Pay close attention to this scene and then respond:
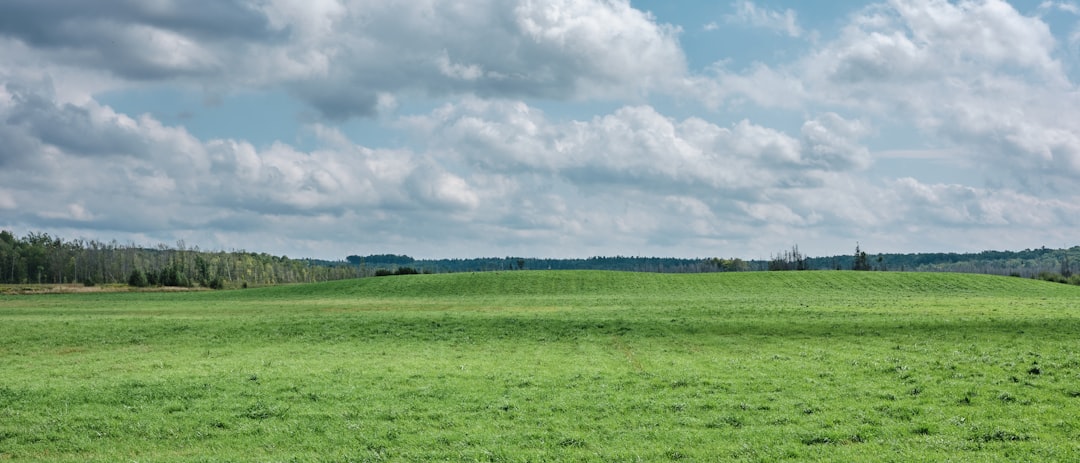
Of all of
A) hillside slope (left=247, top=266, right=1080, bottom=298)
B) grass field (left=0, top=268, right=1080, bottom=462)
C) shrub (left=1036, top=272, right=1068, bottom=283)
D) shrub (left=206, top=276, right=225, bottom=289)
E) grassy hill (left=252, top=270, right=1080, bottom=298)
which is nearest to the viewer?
grass field (left=0, top=268, right=1080, bottom=462)

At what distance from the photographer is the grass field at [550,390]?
18.7m

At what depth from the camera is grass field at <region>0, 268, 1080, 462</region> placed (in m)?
18.7

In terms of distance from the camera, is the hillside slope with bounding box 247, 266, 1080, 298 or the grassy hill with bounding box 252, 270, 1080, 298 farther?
the grassy hill with bounding box 252, 270, 1080, 298

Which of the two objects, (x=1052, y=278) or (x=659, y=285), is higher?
(x=1052, y=278)

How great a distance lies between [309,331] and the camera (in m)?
49.0

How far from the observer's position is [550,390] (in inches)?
1016

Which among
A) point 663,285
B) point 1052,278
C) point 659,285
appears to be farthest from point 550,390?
point 1052,278

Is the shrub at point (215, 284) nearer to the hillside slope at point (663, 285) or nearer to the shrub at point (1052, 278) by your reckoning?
the hillside slope at point (663, 285)

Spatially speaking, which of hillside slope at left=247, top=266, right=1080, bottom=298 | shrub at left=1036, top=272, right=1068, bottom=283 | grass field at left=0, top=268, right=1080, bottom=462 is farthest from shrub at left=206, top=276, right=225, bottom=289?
shrub at left=1036, top=272, right=1068, bottom=283

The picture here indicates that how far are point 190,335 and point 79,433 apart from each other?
27.5m

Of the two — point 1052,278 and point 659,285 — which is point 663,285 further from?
point 1052,278

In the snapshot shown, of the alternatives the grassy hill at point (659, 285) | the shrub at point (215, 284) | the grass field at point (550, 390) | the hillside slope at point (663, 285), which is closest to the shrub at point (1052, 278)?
the grassy hill at point (659, 285)

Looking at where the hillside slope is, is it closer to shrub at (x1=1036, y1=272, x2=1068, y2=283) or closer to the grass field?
shrub at (x1=1036, y1=272, x2=1068, y2=283)

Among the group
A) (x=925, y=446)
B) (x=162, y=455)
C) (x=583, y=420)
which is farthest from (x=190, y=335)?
(x=925, y=446)
